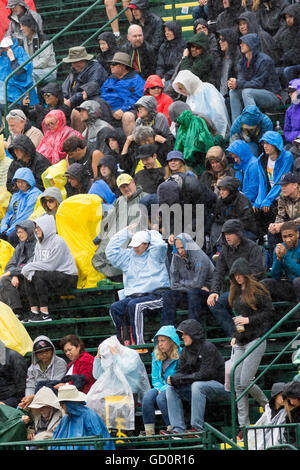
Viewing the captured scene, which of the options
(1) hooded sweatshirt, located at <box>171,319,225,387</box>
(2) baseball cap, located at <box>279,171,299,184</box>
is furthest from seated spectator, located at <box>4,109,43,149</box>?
(1) hooded sweatshirt, located at <box>171,319,225,387</box>

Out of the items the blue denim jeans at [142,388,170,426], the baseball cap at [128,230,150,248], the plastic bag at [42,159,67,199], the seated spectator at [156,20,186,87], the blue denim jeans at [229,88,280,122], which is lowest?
the blue denim jeans at [142,388,170,426]

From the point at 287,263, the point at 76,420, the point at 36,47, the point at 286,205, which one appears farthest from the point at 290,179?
the point at 36,47

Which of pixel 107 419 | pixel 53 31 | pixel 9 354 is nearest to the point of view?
pixel 107 419

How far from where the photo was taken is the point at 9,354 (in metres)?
16.4

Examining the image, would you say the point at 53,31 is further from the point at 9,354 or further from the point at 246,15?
the point at 9,354

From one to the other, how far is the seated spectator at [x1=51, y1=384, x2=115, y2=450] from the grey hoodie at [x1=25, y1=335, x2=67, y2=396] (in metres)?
1.45

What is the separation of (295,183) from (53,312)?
3.60m

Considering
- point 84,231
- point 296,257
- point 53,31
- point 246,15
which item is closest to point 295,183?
point 296,257

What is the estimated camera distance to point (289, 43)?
65.7 ft

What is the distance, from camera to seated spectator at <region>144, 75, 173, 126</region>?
65.3 ft

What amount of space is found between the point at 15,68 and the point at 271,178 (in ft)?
20.3

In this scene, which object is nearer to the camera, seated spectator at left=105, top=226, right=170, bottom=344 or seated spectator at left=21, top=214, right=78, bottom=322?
seated spectator at left=105, top=226, right=170, bottom=344

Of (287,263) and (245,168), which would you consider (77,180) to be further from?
(287,263)

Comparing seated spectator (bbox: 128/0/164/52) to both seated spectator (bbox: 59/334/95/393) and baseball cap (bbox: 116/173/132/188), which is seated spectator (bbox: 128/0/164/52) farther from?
seated spectator (bbox: 59/334/95/393)
